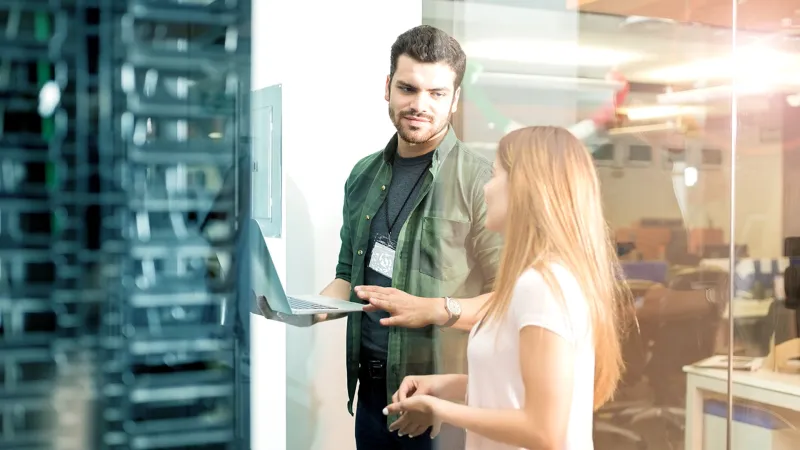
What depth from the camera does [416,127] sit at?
6.53ft

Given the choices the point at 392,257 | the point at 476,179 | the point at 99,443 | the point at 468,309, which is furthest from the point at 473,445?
the point at 99,443

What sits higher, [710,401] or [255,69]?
[255,69]

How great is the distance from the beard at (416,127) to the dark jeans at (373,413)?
1.67 feet

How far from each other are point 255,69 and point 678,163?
108 centimetres

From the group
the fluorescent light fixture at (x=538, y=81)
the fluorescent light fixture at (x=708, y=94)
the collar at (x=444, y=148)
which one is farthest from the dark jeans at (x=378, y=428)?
the fluorescent light fixture at (x=708, y=94)

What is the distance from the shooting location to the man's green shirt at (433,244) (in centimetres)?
198

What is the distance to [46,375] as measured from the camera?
1.87 m

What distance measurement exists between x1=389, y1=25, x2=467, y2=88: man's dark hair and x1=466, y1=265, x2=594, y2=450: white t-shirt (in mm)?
499

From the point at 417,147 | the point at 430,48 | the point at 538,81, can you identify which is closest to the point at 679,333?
the point at 538,81

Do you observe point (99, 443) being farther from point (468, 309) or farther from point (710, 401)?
point (710, 401)

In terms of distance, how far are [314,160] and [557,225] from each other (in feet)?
1.78

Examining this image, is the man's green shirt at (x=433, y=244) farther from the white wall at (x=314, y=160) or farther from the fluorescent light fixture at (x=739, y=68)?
the fluorescent light fixture at (x=739, y=68)

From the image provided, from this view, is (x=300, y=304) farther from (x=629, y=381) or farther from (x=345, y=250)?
(x=629, y=381)

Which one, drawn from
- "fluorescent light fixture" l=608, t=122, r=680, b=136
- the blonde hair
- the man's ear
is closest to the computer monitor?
"fluorescent light fixture" l=608, t=122, r=680, b=136
